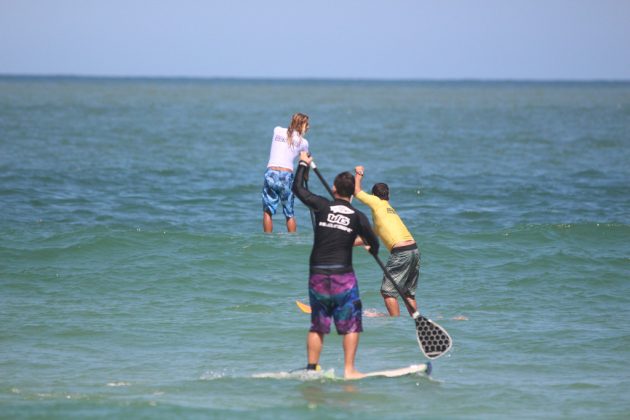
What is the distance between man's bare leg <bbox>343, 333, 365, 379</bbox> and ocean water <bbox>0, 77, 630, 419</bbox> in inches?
4.0

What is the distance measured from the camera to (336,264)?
816 cm

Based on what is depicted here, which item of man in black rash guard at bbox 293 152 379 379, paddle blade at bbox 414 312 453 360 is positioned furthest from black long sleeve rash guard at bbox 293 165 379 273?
paddle blade at bbox 414 312 453 360

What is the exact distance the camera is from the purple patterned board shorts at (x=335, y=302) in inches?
322

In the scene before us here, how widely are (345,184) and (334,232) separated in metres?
0.41

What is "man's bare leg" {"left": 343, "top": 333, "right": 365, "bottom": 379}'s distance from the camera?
8328 millimetres

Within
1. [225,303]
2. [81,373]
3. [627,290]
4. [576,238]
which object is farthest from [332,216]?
[576,238]

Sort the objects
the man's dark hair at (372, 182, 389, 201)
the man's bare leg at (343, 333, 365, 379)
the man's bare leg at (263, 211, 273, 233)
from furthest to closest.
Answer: the man's bare leg at (263, 211, 273, 233) → the man's dark hair at (372, 182, 389, 201) → the man's bare leg at (343, 333, 365, 379)

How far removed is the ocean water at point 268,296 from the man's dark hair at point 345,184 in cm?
160

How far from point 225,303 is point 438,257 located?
12.5ft

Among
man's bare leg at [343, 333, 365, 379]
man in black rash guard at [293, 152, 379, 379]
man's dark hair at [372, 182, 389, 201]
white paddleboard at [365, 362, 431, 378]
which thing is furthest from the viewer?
man's dark hair at [372, 182, 389, 201]

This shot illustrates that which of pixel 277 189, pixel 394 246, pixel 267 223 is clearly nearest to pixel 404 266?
pixel 394 246

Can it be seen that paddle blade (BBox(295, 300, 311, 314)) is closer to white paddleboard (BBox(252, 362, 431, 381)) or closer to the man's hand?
white paddleboard (BBox(252, 362, 431, 381))

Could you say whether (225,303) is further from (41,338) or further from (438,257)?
(438,257)

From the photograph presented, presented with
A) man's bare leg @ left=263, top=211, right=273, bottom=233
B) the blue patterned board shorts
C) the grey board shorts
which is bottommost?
man's bare leg @ left=263, top=211, right=273, bottom=233
